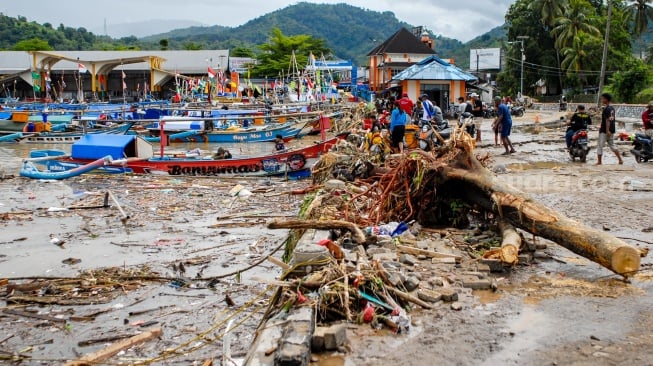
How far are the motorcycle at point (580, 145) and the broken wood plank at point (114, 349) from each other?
40.5 ft

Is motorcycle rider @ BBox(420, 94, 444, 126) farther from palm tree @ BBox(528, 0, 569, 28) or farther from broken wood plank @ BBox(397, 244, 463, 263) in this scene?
palm tree @ BBox(528, 0, 569, 28)

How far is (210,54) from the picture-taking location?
216ft

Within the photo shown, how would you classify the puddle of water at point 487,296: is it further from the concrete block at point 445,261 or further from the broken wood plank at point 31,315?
the broken wood plank at point 31,315

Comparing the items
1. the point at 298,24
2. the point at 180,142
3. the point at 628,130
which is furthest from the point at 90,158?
the point at 298,24

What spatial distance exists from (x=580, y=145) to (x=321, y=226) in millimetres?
10425

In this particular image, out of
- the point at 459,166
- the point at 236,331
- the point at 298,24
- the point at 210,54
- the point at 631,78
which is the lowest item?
the point at 236,331

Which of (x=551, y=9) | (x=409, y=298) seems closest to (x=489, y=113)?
(x=551, y=9)

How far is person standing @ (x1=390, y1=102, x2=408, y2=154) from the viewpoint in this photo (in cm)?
1320

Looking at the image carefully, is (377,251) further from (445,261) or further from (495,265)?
(495,265)

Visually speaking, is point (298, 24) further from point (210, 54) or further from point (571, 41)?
point (571, 41)

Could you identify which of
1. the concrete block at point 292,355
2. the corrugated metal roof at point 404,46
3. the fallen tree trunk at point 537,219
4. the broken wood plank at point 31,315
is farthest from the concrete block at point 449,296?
the corrugated metal roof at point 404,46

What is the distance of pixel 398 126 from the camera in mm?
13266

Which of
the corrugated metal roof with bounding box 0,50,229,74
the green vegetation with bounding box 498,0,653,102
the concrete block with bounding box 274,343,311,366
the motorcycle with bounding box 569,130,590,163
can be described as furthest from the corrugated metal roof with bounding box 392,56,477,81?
the corrugated metal roof with bounding box 0,50,229,74

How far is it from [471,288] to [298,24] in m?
191
